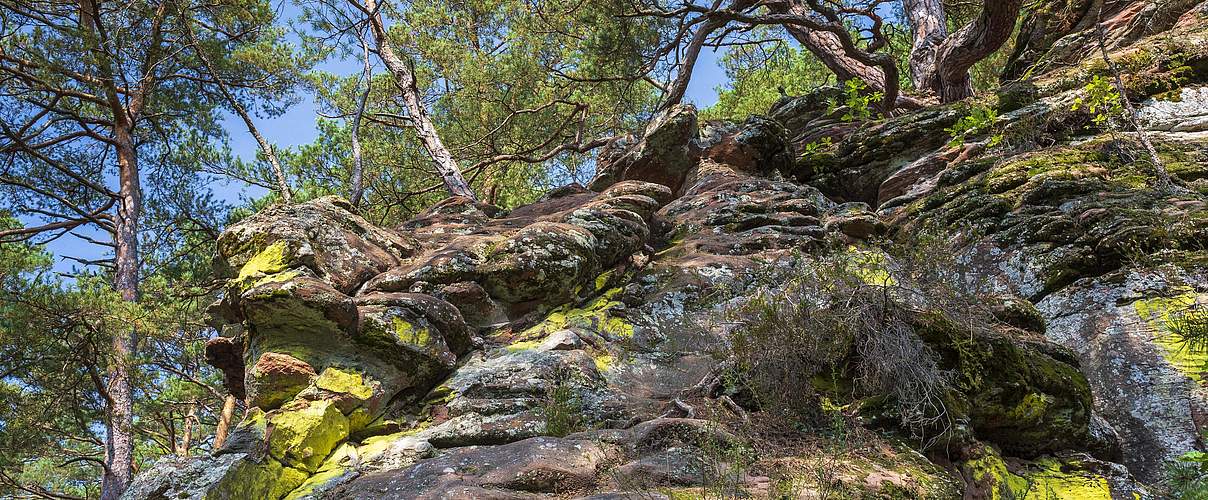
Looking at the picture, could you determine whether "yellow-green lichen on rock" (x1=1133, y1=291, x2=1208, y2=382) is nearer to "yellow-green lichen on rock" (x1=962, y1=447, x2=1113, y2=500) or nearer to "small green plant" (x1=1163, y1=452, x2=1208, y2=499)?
"small green plant" (x1=1163, y1=452, x2=1208, y2=499)

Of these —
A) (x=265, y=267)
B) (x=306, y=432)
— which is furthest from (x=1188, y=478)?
(x=265, y=267)

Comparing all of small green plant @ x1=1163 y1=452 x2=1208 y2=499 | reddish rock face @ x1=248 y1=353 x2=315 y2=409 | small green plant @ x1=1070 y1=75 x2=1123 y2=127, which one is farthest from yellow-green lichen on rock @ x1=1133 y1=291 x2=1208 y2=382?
reddish rock face @ x1=248 y1=353 x2=315 y2=409

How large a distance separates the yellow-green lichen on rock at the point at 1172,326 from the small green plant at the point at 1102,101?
3.21 meters

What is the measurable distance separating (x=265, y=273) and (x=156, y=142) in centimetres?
1000

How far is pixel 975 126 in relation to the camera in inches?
350

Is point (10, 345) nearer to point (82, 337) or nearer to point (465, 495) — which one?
point (82, 337)

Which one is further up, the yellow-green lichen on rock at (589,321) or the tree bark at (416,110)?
the tree bark at (416,110)

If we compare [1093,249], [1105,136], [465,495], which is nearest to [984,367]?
[1093,249]

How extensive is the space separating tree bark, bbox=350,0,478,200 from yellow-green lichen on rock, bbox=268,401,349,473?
6.63 metres

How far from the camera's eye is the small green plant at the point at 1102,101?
753cm

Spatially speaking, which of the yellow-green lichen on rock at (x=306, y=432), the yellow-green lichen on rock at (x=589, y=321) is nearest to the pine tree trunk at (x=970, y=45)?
the yellow-green lichen on rock at (x=589, y=321)

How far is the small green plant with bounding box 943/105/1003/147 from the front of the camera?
8.76 m

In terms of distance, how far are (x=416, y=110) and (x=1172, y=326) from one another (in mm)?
11400

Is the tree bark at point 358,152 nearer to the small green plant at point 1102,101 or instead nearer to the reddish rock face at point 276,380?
the reddish rock face at point 276,380
